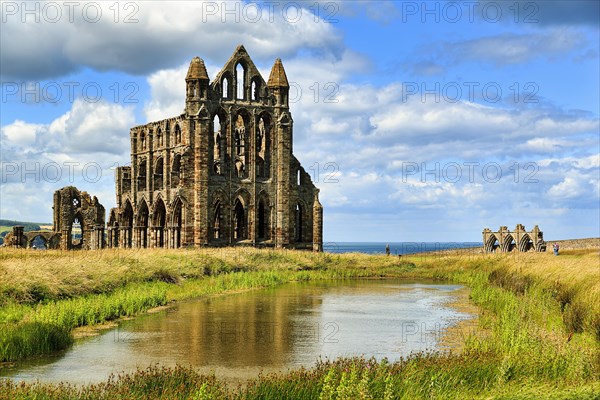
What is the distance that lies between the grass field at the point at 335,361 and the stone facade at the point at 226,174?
16.0 meters

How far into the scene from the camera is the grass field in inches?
469

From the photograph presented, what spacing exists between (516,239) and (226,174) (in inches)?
1066

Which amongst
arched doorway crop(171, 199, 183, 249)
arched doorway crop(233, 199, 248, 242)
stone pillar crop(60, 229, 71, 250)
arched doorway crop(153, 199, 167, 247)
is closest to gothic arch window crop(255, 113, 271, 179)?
arched doorway crop(233, 199, 248, 242)

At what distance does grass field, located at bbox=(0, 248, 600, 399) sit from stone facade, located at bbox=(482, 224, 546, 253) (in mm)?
22305

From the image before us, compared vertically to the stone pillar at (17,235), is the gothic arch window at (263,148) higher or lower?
higher

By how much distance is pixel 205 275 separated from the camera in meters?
40.6

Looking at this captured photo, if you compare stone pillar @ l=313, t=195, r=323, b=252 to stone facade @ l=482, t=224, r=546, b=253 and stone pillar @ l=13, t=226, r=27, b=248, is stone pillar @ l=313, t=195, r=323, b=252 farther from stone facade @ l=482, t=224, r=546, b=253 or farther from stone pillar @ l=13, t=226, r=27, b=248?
stone pillar @ l=13, t=226, r=27, b=248

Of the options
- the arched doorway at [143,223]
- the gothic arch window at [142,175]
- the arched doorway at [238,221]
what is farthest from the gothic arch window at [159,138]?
the arched doorway at [238,221]

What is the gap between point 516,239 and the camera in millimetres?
68562

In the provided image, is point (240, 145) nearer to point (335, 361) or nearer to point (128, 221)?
point (128, 221)

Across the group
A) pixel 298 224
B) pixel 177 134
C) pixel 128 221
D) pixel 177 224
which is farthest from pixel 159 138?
pixel 298 224

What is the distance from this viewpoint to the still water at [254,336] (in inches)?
641

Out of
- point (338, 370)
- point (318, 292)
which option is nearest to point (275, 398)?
point (338, 370)

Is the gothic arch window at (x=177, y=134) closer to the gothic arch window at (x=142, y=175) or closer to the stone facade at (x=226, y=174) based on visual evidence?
the stone facade at (x=226, y=174)
